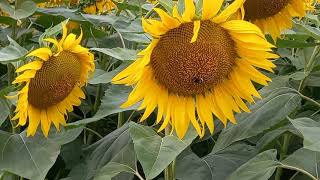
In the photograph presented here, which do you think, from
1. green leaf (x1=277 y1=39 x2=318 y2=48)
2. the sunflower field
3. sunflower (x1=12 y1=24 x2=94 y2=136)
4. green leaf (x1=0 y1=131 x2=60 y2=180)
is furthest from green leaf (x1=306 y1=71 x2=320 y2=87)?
green leaf (x1=0 y1=131 x2=60 y2=180)

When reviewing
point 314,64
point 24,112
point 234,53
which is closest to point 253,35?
point 234,53

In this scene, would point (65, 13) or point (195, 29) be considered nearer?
point (195, 29)

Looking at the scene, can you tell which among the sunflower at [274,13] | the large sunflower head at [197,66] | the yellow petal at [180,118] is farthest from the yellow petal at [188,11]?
the sunflower at [274,13]

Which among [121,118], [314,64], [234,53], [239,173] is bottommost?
[121,118]

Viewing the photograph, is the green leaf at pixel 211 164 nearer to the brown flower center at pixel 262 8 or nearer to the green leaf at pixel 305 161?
the green leaf at pixel 305 161

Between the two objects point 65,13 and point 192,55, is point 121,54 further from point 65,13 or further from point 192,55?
point 65,13

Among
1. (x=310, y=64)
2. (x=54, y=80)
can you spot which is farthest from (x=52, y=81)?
(x=310, y=64)

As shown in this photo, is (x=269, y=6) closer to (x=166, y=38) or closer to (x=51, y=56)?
(x=166, y=38)
